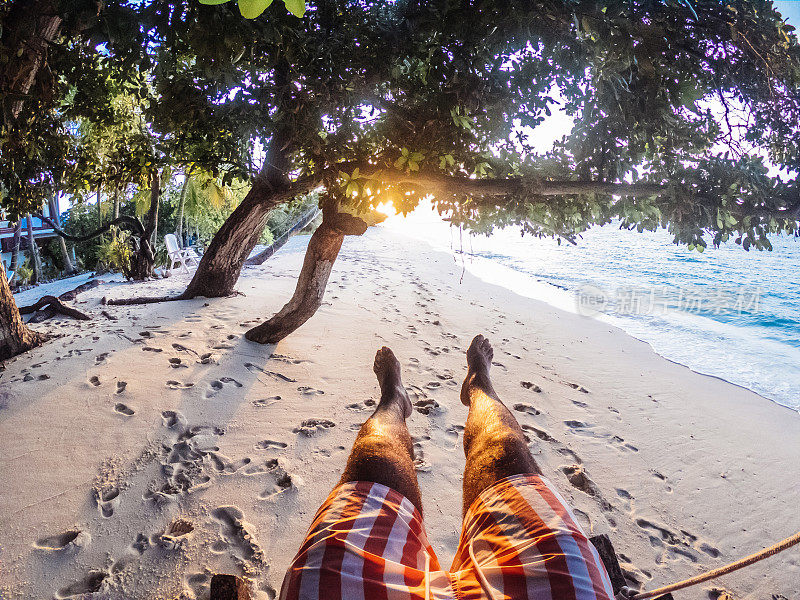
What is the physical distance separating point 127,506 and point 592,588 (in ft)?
7.46

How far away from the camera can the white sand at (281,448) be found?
83.4 inches

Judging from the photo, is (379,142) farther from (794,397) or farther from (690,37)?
(794,397)

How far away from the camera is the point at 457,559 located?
1506mm

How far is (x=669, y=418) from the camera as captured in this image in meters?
4.37

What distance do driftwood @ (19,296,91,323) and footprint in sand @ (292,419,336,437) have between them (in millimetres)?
3629

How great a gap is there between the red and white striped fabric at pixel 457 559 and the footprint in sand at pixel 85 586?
126cm

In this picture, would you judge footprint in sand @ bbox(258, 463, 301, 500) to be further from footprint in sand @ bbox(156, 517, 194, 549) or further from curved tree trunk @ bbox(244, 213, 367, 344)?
curved tree trunk @ bbox(244, 213, 367, 344)

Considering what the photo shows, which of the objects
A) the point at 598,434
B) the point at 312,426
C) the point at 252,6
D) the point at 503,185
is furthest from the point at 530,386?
the point at 252,6

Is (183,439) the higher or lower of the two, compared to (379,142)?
lower

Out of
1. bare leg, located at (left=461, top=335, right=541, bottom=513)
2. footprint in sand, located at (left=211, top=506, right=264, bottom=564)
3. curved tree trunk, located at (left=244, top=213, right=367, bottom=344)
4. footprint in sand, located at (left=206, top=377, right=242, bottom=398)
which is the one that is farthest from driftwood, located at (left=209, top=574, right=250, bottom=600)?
curved tree trunk, located at (left=244, top=213, right=367, bottom=344)

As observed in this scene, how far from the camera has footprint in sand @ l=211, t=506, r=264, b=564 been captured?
6.92 ft

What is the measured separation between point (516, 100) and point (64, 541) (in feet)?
12.2

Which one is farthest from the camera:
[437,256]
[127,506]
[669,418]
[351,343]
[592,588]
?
[437,256]

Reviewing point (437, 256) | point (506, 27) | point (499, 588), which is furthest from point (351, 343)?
point (437, 256)
